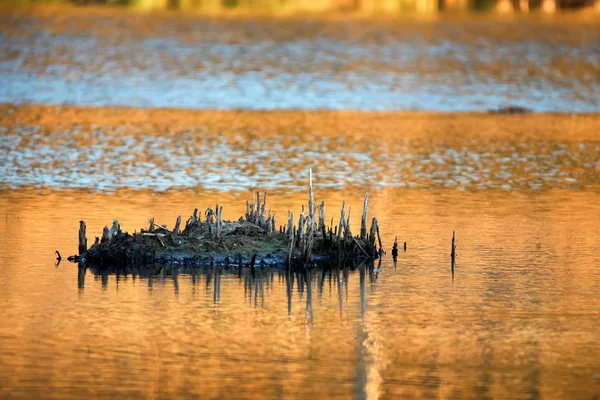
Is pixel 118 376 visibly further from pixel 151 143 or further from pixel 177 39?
pixel 177 39

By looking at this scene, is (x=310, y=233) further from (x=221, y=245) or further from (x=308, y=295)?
(x=308, y=295)

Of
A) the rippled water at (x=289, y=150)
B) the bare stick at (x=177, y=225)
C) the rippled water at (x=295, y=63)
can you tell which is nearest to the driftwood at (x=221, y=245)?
the bare stick at (x=177, y=225)

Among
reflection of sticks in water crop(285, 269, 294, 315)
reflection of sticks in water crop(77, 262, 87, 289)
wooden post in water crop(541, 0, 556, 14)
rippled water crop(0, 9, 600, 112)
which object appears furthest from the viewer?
wooden post in water crop(541, 0, 556, 14)

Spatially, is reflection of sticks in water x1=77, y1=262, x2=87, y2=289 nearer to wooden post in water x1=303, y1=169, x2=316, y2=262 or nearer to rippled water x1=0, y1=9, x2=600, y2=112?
wooden post in water x1=303, y1=169, x2=316, y2=262

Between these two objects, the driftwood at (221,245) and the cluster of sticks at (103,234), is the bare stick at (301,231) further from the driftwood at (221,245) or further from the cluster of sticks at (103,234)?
the cluster of sticks at (103,234)

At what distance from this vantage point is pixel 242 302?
1480 centimetres

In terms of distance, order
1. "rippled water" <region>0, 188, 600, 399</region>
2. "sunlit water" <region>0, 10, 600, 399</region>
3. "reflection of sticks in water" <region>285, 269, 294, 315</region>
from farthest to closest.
Result: 1. "reflection of sticks in water" <region>285, 269, 294, 315</region>
2. "sunlit water" <region>0, 10, 600, 399</region>
3. "rippled water" <region>0, 188, 600, 399</region>

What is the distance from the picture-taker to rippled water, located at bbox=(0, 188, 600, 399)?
11.8 m

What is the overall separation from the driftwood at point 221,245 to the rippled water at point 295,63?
71.4 ft

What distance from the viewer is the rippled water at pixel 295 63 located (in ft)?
134

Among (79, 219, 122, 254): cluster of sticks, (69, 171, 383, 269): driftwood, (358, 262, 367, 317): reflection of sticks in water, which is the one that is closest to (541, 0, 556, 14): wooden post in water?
(69, 171, 383, 269): driftwood

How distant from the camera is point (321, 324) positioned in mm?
13844

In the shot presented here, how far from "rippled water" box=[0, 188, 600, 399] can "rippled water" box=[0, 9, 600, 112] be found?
21.4 meters

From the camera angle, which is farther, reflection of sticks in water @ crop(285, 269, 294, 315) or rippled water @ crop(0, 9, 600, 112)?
rippled water @ crop(0, 9, 600, 112)
